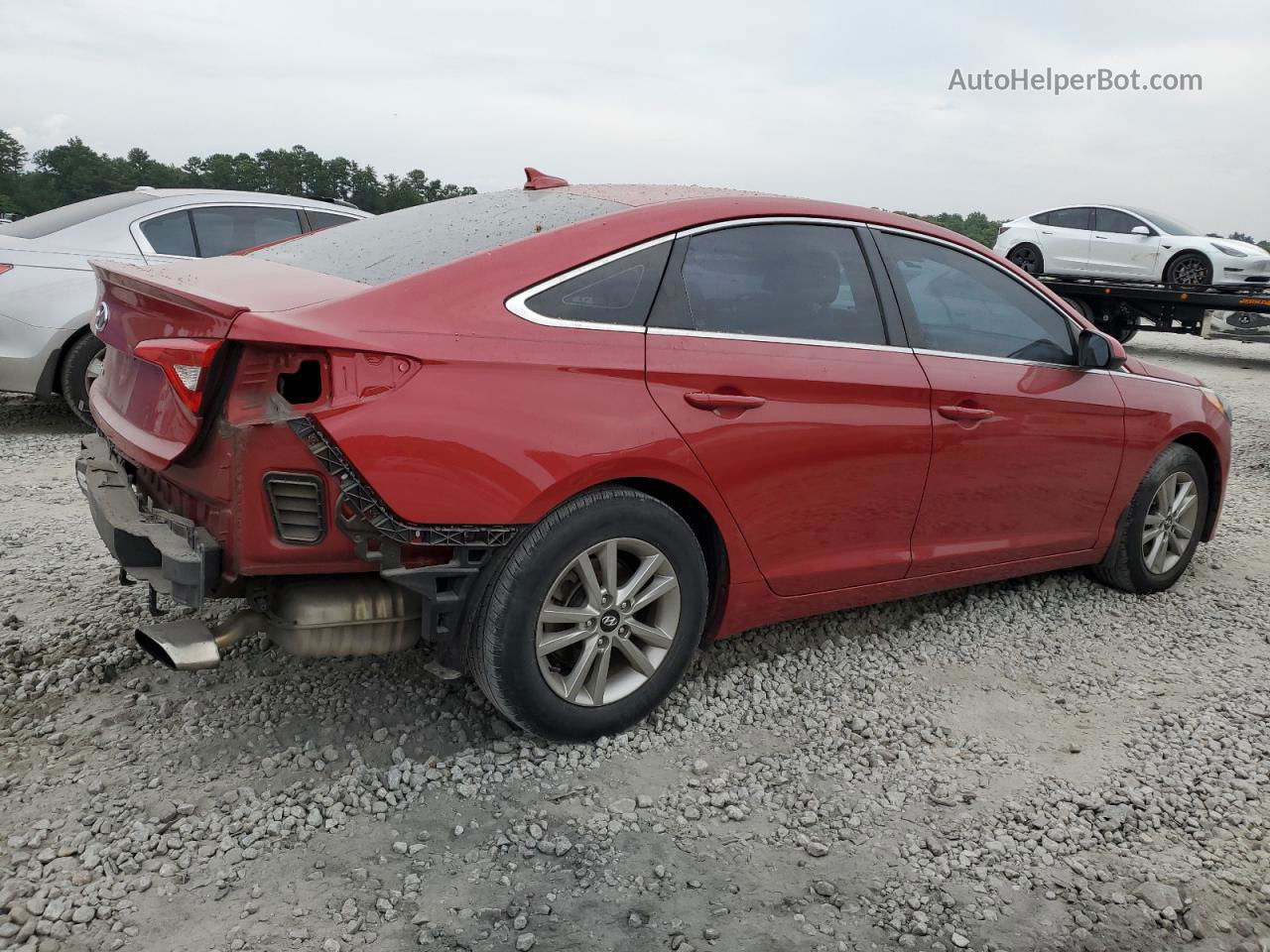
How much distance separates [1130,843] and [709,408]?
5.33 ft

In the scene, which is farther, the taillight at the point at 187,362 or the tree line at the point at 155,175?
the tree line at the point at 155,175

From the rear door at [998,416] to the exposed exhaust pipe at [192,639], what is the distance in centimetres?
227

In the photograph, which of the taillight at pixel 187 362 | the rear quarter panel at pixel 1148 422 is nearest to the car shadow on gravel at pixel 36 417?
the taillight at pixel 187 362

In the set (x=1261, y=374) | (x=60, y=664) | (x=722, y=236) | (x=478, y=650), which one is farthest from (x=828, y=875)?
(x=1261, y=374)

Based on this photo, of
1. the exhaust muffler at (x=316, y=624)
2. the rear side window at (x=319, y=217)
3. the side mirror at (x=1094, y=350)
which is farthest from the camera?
the rear side window at (x=319, y=217)

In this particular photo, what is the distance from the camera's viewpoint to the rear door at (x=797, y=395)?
310cm

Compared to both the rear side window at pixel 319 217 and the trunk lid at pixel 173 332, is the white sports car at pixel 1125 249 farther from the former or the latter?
the trunk lid at pixel 173 332

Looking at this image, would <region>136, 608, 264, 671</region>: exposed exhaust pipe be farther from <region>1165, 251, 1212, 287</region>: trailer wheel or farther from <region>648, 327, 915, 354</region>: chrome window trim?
<region>1165, 251, 1212, 287</region>: trailer wheel

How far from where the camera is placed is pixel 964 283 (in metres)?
3.97

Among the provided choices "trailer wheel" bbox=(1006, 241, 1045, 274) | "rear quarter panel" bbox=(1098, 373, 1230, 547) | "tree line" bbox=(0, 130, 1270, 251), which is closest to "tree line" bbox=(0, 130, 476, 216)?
"tree line" bbox=(0, 130, 1270, 251)

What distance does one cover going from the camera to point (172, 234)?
7301 mm

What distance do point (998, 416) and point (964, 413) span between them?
0.20 meters

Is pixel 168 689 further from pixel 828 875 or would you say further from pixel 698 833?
pixel 828 875

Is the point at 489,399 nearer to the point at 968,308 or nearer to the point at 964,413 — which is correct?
the point at 964,413
